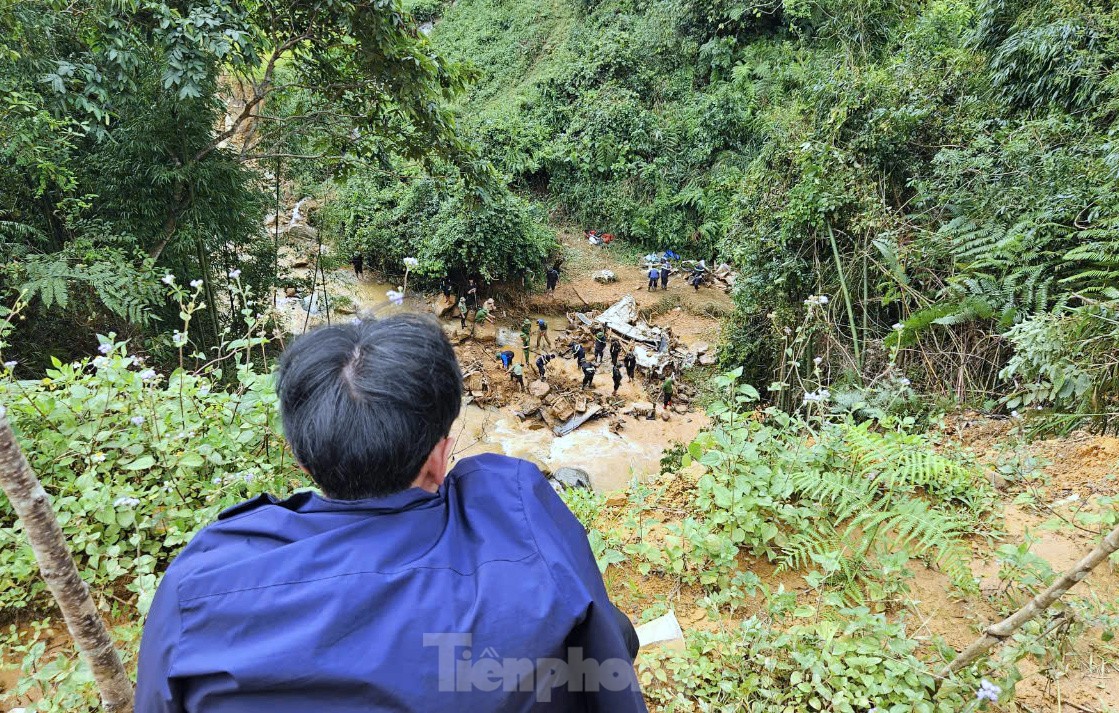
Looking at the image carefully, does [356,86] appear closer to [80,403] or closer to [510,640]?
[80,403]

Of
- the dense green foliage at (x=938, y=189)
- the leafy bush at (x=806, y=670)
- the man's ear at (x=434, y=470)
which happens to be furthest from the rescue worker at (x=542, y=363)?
the man's ear at (x=434, y=470)

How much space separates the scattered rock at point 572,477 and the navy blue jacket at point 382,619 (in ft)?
22.0

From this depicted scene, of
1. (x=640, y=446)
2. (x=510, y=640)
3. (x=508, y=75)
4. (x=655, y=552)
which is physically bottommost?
(x=640, y=446)

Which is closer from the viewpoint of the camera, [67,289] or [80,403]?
[80,403]

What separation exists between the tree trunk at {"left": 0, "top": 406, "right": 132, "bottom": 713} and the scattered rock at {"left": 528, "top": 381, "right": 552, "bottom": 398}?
8897 mm

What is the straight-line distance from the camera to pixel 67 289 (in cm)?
466

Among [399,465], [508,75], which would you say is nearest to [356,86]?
[399,465]

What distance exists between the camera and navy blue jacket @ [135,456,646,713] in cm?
84

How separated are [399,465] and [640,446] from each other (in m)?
8.58

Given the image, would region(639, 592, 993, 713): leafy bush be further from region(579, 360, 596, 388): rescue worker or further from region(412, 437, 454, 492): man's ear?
region(579, 360, 596, 388): rescue worker

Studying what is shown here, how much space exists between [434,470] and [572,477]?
6775 millimetres

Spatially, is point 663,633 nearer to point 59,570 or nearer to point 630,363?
point 59,570

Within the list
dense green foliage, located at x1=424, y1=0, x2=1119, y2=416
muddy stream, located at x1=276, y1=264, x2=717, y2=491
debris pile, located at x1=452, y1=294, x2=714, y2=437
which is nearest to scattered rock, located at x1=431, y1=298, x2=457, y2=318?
muddy stream, located at x1=276, y1=264, x2=717, y2=491

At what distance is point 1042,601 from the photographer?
1619 millimetres
